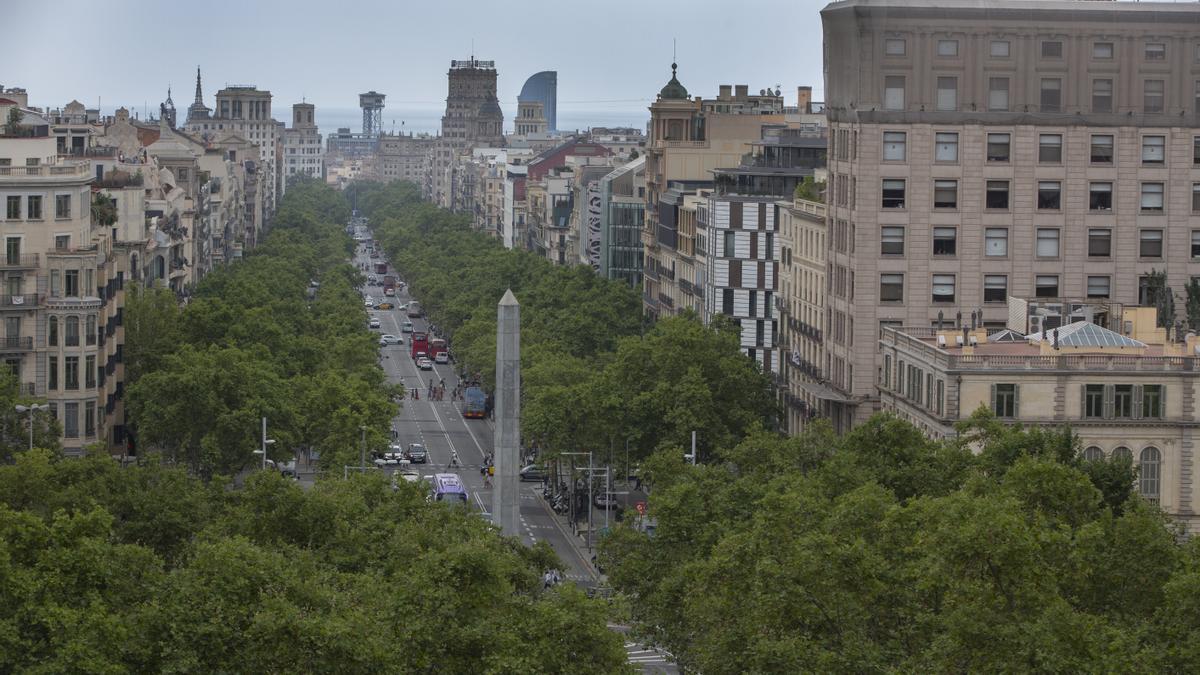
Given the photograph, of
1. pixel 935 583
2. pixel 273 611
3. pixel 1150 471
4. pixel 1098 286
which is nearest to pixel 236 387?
pixel 1098 286

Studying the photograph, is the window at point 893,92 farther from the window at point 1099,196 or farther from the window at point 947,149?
the window at point 1099,196

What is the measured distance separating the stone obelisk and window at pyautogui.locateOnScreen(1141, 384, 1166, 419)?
1006 inches

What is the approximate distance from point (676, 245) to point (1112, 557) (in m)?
121

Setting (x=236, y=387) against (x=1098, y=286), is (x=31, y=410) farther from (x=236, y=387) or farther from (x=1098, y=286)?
(x=1098, y=286)

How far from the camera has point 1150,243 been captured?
13000 cm

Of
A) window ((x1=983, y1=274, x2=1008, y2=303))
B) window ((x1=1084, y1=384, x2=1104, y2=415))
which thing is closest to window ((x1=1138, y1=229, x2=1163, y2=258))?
→ window ((x1=983, y1=274, x2=1008, y2=303))

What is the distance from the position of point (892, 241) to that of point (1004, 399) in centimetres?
2355

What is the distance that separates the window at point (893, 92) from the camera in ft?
425

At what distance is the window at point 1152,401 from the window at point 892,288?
2485 centimetres

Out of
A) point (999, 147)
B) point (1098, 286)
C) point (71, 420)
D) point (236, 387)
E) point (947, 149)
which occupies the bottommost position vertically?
point (71, 420)

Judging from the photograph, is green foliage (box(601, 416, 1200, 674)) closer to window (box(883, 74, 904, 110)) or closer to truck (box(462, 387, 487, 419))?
window (box(883, 74, 904, 110))

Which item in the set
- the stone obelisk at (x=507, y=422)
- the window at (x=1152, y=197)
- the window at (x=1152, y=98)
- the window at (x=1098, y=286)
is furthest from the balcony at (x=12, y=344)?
the window at (x=1152, y=98)

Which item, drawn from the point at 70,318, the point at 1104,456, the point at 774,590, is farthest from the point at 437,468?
the point at 774,590

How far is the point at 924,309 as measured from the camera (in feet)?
429
